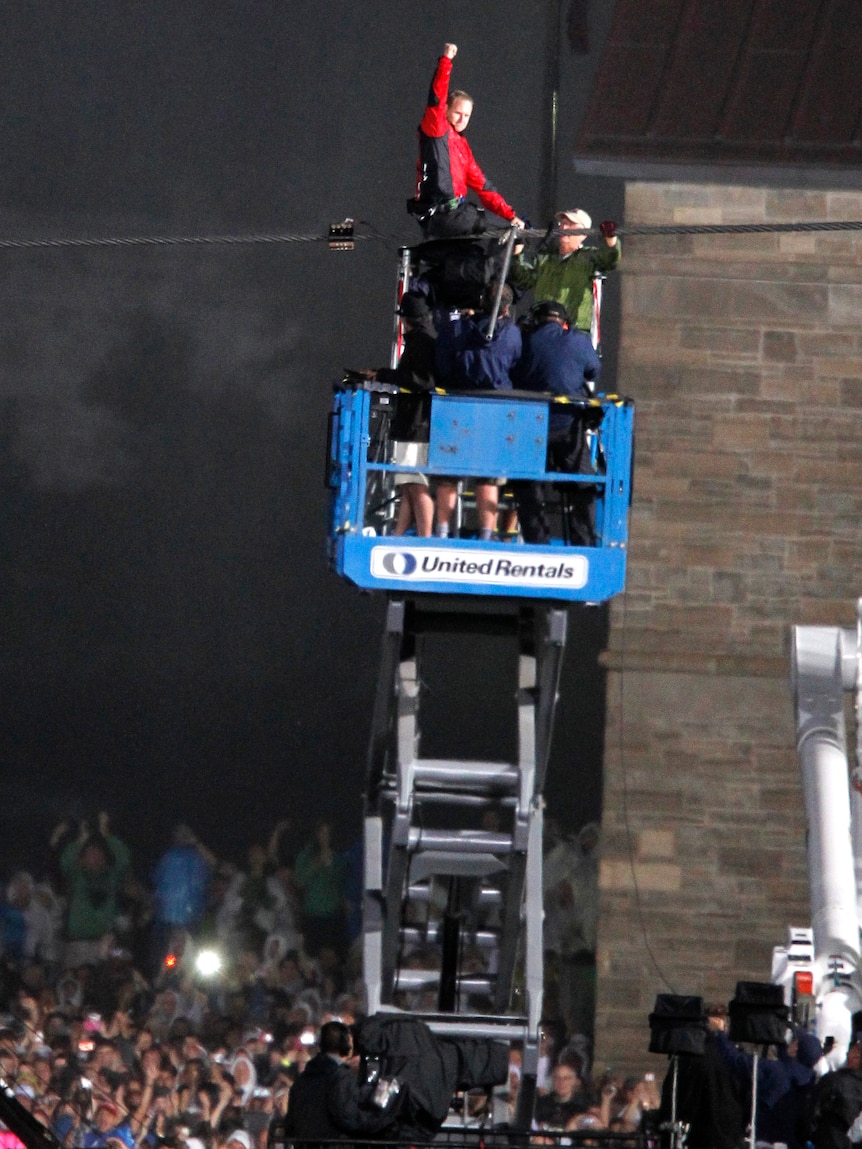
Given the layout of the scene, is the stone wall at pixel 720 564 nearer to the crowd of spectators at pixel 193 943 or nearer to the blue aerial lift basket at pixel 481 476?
the crowd of spectators at pixel 193 943

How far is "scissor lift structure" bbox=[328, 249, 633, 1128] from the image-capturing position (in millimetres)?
10414

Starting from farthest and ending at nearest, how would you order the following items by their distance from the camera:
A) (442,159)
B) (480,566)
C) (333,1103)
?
(442,159) < (480,566) < (333,1103)

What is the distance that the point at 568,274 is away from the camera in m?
11.1

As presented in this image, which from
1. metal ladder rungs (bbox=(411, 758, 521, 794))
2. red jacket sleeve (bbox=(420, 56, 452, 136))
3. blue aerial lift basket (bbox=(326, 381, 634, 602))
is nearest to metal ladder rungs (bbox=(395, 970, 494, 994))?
metal ladder rungs (bbox=(411, 758, 521, 794))

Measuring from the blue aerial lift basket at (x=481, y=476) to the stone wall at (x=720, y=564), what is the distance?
8.99 meters

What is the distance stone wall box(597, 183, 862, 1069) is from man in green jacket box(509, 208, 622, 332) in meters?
8.57

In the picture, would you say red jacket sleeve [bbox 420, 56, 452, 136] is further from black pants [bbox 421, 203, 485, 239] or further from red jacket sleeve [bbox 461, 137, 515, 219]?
black pants [bbox 421, 203, 485, 239]

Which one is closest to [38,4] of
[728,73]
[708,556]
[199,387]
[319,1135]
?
[199,387]

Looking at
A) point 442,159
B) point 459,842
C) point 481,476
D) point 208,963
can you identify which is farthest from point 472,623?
point 208,963

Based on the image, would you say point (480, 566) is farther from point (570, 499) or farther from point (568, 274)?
point (568, 274)

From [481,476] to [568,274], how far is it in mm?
1314

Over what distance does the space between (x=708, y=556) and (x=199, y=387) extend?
5557mm

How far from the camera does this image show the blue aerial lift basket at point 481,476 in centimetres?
1041

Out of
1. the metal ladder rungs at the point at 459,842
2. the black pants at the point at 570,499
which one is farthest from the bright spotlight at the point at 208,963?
the black pants at the point at 570,499
